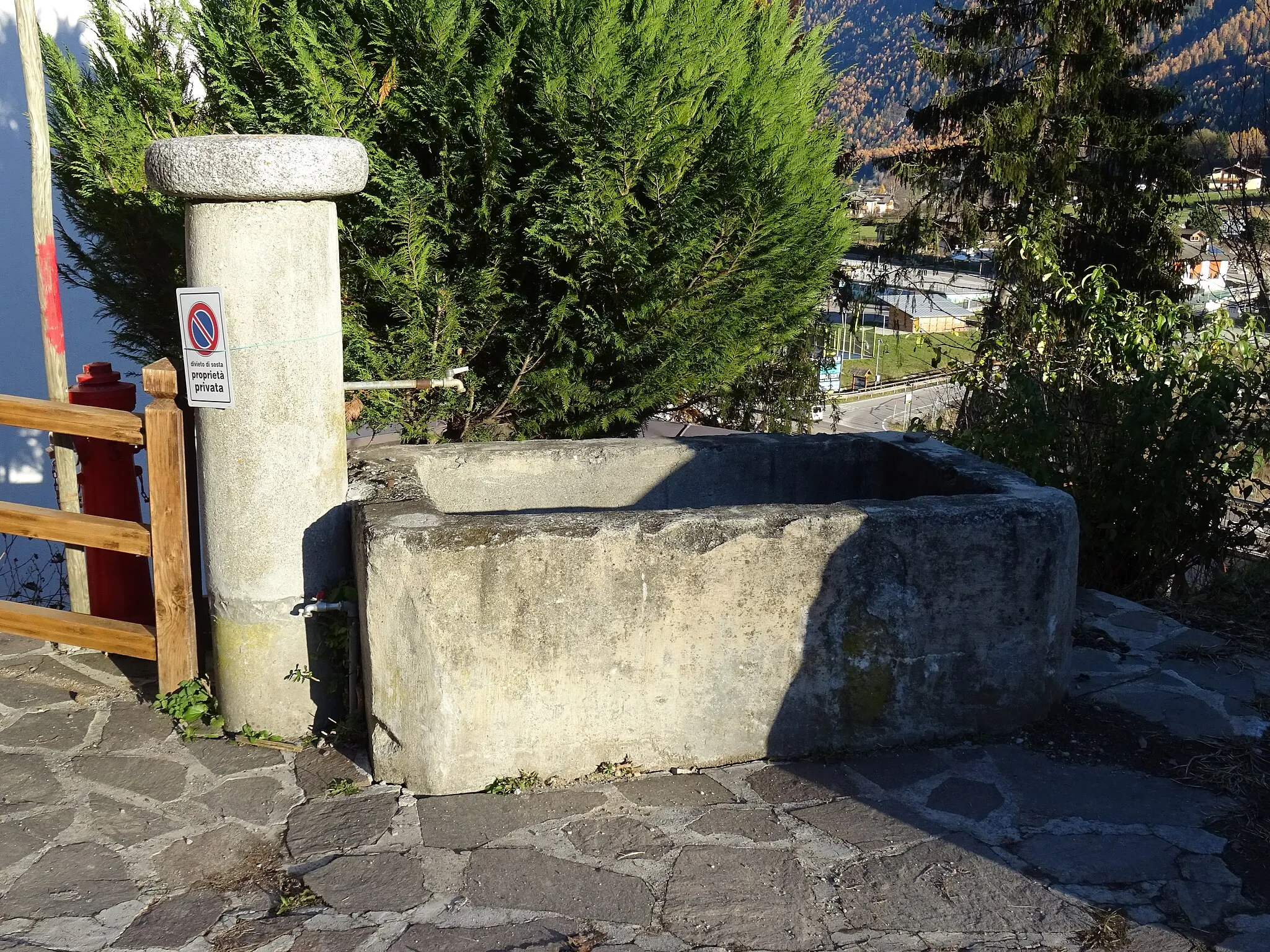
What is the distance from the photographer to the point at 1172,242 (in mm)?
18406

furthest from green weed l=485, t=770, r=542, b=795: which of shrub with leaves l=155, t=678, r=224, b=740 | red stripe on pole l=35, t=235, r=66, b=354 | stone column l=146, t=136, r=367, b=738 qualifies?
red stripe on pole l=35, t=235, r=66, b=354

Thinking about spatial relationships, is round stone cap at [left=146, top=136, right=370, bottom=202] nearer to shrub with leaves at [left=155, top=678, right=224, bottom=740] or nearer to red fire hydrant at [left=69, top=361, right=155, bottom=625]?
red fire hydrant at [left=69, top=361, right=155, bottom=625]

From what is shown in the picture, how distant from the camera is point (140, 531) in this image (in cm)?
423

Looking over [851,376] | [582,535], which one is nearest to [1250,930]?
[582,535]

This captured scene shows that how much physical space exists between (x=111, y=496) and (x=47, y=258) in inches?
44.3

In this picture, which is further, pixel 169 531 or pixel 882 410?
pixel 882 410

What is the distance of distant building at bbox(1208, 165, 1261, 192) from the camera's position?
23.2ft

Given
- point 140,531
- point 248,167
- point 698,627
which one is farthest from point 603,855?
point 248,167

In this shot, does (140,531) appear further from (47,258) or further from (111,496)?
(47,258)

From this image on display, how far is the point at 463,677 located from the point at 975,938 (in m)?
1.73

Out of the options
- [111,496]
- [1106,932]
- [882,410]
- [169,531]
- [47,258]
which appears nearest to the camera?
[1106,932]

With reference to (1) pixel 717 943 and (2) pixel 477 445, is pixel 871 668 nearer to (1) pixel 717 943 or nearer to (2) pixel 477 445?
(1) pixel 717 943

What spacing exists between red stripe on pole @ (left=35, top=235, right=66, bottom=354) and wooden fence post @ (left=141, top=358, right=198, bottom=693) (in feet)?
3.69

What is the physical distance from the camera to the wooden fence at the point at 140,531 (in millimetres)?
4105
